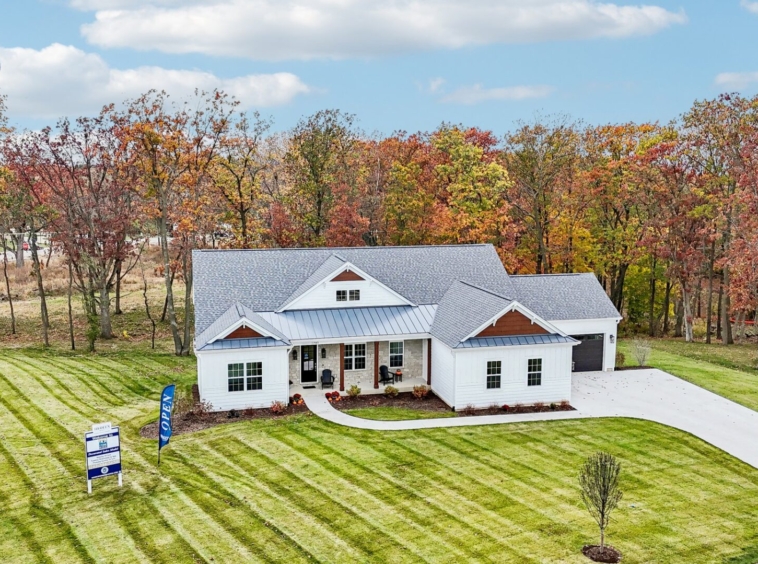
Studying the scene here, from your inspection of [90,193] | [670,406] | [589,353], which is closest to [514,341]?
[670,406]

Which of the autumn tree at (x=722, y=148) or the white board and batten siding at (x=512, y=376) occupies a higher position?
the autumn tree at (x=722, y=148)

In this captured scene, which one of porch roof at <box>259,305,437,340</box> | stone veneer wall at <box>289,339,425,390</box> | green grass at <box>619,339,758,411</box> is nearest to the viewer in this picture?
porch roof at <box>259,305,437,340</box>

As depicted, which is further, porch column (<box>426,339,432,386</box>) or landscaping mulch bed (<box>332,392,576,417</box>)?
porch column (<box>426,339,432,386</box>)

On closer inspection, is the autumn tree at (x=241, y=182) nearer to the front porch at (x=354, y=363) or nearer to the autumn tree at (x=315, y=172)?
the autumn tree at (x=315, y=172)

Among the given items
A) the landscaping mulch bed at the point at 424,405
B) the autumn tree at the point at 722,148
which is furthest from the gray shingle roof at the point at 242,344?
the autumn tree at the point at 722,148

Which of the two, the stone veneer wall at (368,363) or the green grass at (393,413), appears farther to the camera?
the stone veneer wall at (368,363)

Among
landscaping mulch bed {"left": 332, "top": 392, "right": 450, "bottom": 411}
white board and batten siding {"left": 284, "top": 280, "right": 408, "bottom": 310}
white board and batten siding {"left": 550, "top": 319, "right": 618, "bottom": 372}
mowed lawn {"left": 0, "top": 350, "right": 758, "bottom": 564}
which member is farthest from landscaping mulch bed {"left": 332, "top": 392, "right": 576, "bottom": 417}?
white board and batten siding {"left": 550, "top": 319, "right": 618, "bottom": 372}

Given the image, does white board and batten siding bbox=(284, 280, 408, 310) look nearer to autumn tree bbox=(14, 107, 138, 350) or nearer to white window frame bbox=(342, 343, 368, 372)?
white window frame bbox=(342, 343, 368, 372)
